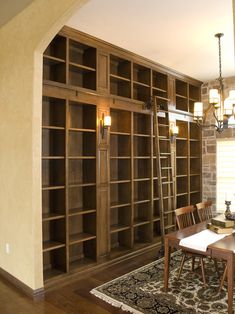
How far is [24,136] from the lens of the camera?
326 cm

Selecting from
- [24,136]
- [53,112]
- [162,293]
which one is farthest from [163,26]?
[162,293]

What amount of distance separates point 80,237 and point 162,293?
4.33 feet

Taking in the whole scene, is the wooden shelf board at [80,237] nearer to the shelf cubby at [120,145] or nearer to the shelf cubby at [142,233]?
the shelf cubby at [142,233]

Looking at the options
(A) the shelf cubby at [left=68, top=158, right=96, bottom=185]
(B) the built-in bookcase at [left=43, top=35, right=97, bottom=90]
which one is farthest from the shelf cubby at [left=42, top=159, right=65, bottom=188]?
(B) the built-in bookcase at [left=43, top=35, right=97, bottom=90]

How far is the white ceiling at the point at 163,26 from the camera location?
310cm

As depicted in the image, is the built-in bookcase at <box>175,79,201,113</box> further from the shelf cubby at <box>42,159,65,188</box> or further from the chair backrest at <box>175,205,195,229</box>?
the shelf cubby at <box>42,159,65,188</box>

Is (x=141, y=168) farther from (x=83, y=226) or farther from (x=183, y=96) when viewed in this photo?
(x=183, y=96)

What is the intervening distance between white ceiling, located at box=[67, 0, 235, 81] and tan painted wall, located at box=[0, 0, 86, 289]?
0.53 meters

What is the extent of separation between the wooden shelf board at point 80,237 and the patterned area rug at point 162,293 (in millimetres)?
657

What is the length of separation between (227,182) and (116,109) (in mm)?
2953

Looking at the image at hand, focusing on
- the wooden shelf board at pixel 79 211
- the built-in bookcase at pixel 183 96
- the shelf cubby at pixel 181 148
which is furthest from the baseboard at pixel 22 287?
the built-in bookcase at pixel 183 96

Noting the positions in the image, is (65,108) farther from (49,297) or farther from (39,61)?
(49,297)

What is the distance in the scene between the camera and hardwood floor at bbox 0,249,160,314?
9.34 ft

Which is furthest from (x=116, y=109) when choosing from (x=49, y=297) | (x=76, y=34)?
(x=49, y=297)
